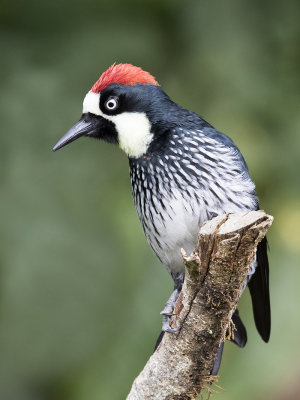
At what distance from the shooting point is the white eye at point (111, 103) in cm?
303

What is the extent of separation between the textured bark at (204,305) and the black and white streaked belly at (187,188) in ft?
1.46

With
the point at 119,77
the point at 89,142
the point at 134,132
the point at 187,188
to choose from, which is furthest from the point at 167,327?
the point at 89,142

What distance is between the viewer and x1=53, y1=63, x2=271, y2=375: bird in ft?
9.53

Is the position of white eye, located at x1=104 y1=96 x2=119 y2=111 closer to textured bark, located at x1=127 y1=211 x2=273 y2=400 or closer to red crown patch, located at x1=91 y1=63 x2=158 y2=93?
red crown patch, located at x1=91 y1=63 x2=158 y2=93

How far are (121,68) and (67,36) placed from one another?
4.52ft

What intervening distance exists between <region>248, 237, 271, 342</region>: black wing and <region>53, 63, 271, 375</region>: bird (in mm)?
92

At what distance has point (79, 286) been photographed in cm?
420

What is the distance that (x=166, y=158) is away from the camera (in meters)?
2.96

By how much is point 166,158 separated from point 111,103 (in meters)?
0.35

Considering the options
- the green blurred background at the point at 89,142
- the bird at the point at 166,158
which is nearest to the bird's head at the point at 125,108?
the bird at the point at 166,158

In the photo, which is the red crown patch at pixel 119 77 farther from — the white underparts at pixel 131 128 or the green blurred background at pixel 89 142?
the green blurred background at pixel 89 142

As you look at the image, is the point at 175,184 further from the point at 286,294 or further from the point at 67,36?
the point at 67,36

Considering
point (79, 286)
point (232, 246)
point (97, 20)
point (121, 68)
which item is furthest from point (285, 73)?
point (232, 246)

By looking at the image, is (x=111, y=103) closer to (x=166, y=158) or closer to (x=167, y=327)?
(x=166, y=158)
